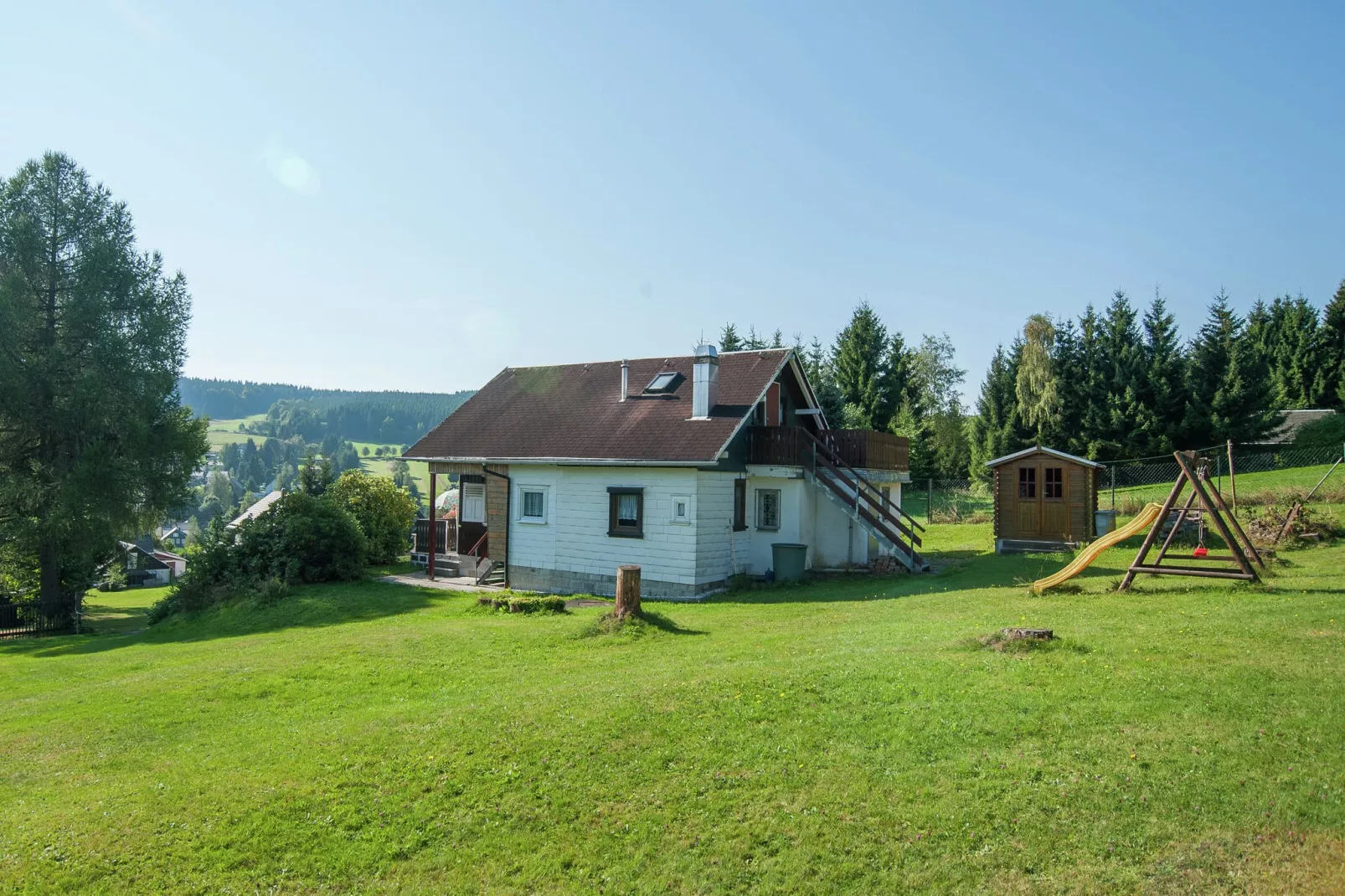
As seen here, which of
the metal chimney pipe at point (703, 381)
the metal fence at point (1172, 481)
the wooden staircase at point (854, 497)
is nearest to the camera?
the wooden staircase at point (854, 497)

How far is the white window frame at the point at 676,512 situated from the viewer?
22281 millimetres

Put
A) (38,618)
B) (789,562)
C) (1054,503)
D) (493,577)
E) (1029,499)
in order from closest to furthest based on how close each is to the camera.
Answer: (789,562) → (493,577) → (1054,503) → (38,618) → (1029,499)

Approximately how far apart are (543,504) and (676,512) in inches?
190

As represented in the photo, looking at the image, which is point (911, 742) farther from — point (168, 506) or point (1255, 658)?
point (168, 506)

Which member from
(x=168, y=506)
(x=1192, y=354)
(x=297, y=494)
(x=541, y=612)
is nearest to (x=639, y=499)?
(x=541, y=612)

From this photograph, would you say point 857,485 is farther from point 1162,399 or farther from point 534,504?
point 1162,399

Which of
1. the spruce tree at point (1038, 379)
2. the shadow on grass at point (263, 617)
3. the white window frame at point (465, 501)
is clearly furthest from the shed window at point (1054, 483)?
the spruce tree at point (1038, 379)

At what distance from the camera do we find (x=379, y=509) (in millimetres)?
34375

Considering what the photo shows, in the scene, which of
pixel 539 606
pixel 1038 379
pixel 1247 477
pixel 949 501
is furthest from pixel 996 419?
pixel 539 606

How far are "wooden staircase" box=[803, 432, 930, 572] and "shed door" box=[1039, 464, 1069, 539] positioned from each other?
5006 mm

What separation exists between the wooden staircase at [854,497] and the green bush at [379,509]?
18.3m

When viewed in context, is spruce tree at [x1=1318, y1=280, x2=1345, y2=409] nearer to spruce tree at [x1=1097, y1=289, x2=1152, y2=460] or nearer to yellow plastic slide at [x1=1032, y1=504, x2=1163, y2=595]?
spruce tree at [x1=1097, y1=289, x2=1152, y2=460]

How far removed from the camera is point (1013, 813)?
6.62m

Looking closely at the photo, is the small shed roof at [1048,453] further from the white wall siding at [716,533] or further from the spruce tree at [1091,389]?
the spruce tree at [1091,389]
